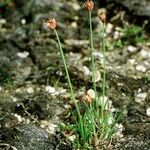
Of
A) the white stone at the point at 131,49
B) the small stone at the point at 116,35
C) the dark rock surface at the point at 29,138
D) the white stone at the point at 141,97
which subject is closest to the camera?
the dark rock surface at the point at 29,138

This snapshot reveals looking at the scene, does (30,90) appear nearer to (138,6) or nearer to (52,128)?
(52,128)

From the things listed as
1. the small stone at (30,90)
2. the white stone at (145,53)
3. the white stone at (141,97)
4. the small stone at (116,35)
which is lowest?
the small stone at (30,90)

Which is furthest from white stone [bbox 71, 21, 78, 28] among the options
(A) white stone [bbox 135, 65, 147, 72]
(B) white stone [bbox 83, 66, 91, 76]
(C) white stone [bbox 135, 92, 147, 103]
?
(C) white stone [bbox 135, 92, 147, 103]

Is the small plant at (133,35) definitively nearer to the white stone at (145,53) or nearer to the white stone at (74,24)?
the white stone at (145,53)

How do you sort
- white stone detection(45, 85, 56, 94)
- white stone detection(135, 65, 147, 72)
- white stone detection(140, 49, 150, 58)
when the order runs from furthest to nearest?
white stone detection(140, 49, 150, 58)
white stone detection(135, 65, 147, 72)
white stone detection(45, 85, 56, 94)

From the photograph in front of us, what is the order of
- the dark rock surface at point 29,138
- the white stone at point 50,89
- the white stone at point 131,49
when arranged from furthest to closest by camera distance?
the white stone at point 131,49 → the white stone at point 50,89 → the dark rock surface at point 29,138

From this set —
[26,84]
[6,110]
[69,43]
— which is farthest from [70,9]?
[6,110]

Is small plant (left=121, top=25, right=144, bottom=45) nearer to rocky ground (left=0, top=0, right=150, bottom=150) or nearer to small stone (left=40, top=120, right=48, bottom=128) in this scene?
rocky ground (left=0, top=0, right=150, bottom=150)

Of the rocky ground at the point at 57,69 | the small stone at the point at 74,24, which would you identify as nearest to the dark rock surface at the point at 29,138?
the rocky ground at the point at 57,69

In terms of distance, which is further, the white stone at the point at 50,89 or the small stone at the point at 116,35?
the small stone at the point at 116,35
